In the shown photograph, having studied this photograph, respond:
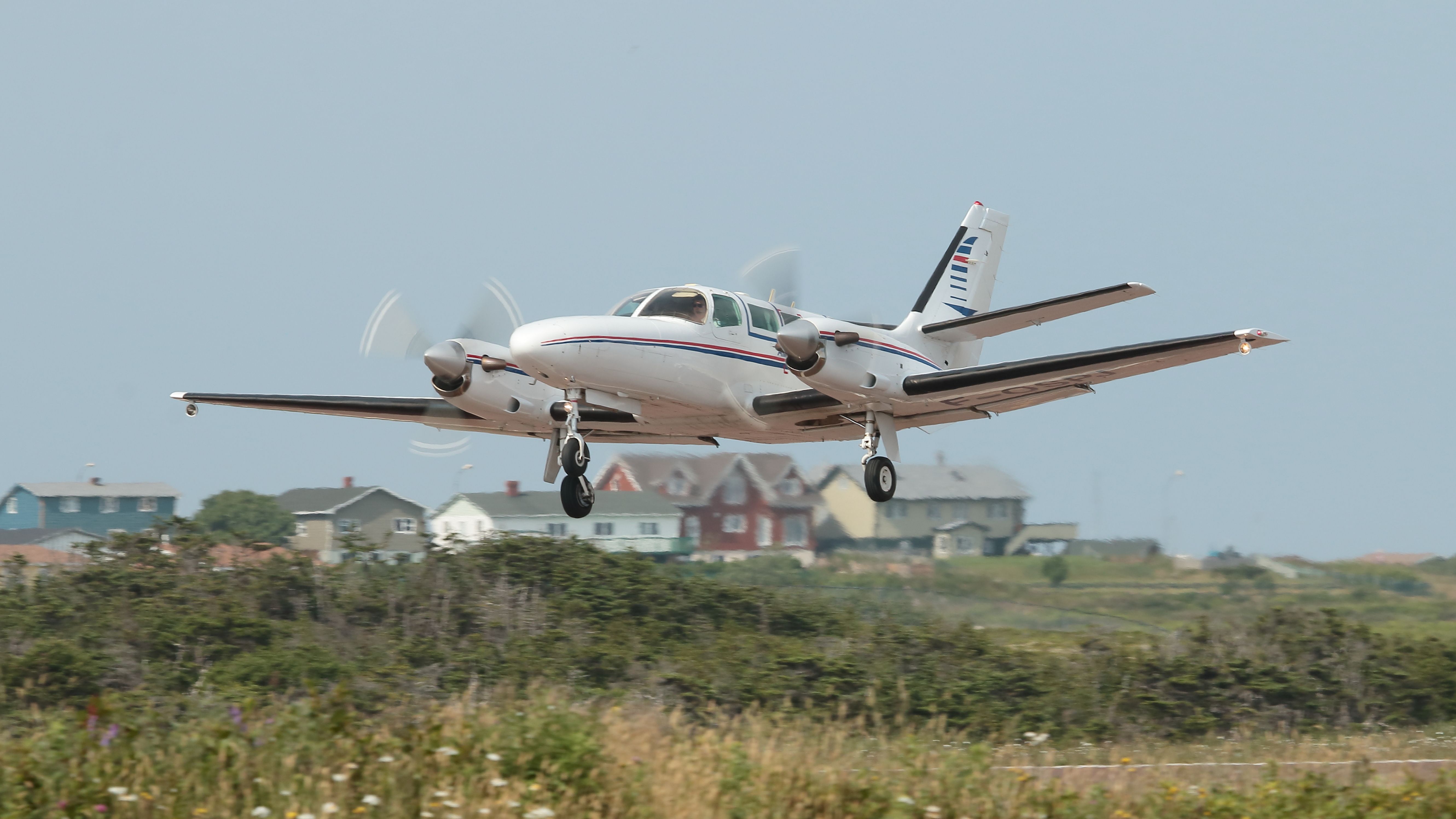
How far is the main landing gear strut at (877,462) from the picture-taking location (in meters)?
15.3

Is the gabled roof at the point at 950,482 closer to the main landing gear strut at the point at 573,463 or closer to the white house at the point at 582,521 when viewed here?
the white house at the point at 582,521

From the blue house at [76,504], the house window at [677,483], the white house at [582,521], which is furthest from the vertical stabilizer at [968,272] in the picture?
the blue house at [76,504]

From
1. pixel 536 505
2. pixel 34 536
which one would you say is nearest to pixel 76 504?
pixel 34 536

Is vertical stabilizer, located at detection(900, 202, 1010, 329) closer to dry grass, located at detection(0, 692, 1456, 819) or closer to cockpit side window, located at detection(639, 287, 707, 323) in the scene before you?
cockpit side window, located at detection(639, 287, 707, 323)

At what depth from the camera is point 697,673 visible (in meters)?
20.8

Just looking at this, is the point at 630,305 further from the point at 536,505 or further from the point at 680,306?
the point at 536,505

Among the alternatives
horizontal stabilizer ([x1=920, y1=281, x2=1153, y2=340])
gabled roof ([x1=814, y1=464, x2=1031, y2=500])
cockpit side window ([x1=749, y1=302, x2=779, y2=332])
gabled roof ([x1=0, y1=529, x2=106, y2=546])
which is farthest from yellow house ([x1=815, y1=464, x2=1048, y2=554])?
gabled roof ([x1=0, y1=529, x2=106, y2=546])

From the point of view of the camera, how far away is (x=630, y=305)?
1432 cm

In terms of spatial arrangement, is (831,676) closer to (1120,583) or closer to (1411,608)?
(1120,583)

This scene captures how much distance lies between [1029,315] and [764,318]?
3147 millimetres

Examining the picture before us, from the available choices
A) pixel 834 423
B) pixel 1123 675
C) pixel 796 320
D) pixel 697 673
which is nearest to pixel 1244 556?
pixel 1123 675

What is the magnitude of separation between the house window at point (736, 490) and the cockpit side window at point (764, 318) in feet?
39.5

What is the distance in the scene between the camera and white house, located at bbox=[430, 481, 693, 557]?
2606 centimetres

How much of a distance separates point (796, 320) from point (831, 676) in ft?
26.9
